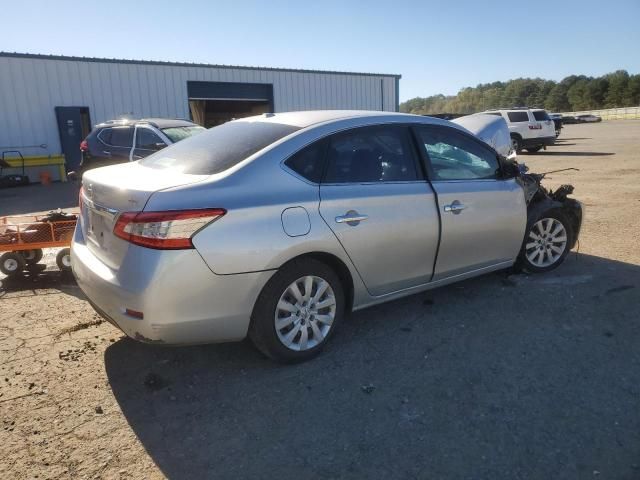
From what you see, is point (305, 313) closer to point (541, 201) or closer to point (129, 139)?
point (541, 201)

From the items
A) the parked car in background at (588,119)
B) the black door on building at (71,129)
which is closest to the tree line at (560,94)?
the parked car in background at (588,119)

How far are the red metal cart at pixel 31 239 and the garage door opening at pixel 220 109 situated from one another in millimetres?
19025

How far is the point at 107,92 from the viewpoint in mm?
18828

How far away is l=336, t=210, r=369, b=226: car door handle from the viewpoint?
3361 millimetres

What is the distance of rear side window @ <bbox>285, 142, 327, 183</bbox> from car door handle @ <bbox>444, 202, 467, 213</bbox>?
113 centimetres

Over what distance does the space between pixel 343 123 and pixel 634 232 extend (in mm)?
4983

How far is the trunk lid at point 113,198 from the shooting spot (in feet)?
9.67

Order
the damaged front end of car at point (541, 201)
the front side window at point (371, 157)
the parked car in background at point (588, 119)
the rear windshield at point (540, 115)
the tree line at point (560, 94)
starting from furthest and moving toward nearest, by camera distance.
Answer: the tree line at point (560, 94)
the parked car in background at point (588, 119)
the rear windshield at point (540, 115)
the damaged front end of car at point (541, 201)
the front side window at point (371, 157)

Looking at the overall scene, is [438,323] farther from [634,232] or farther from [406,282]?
[634,232]

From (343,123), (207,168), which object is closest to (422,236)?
(343,123)

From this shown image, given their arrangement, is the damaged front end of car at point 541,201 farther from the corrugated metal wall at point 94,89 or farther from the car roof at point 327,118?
the corrugated metal wall at point 94,89

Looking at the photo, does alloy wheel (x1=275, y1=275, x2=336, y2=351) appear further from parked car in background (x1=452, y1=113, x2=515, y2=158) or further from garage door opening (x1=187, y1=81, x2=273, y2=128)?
garage door opening (x1=187, y1=81, x2=273, y2=128)

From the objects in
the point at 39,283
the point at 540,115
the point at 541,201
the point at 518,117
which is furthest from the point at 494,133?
the point at 540,115

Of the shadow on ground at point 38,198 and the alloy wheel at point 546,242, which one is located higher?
the alloy wheel at point 546,242
